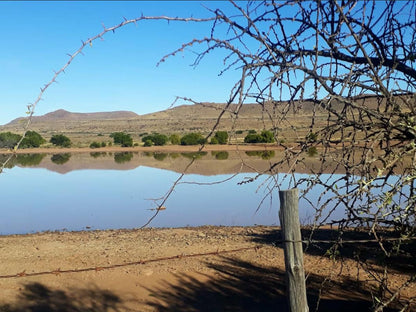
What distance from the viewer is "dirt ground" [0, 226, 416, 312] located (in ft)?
18.9

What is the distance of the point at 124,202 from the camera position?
15.8m

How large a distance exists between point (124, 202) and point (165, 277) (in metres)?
9.58

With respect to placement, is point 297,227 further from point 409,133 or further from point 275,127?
point 409,133

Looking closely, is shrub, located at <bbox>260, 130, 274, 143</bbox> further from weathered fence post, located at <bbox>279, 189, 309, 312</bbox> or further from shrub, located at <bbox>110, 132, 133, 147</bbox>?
shrub, located at <bbox>110, 132, 133, 147</bbox>

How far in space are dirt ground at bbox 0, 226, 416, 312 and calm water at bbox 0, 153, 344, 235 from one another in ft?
5.43

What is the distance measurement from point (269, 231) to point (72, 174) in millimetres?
18943

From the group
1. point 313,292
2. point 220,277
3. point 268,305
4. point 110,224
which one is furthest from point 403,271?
point 110,224

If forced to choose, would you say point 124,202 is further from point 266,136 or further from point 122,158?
point 122,158

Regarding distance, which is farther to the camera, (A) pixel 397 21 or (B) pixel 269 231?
(B) pixel 269 231

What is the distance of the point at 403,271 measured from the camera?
648 cm

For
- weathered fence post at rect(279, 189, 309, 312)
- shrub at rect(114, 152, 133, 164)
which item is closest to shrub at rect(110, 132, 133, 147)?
shrub at rect(114, 152, 133, 164)

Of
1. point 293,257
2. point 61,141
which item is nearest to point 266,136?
point 293,257

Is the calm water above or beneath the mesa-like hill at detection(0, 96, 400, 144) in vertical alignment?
beneath

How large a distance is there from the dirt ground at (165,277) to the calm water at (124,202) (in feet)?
5.43
